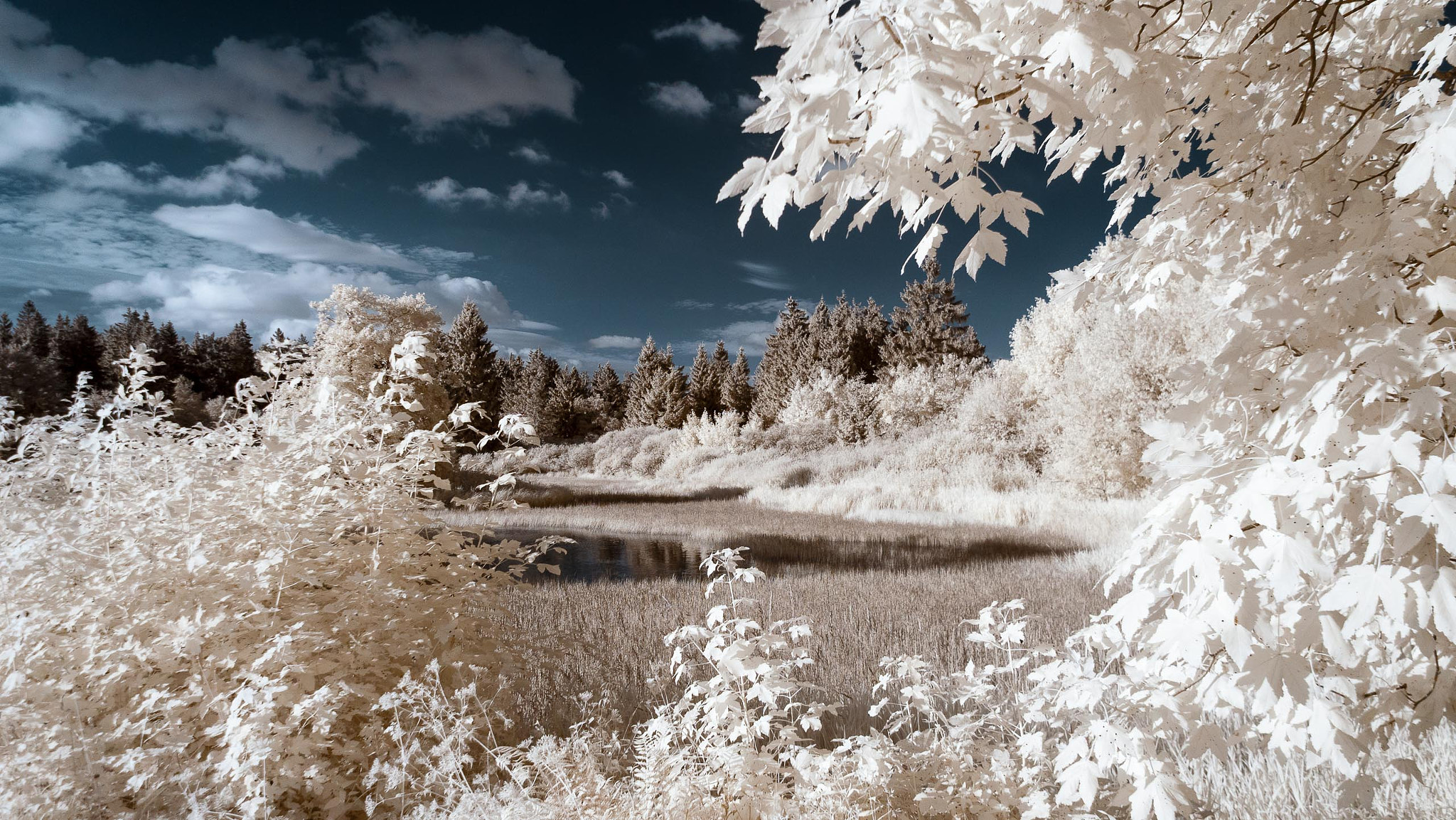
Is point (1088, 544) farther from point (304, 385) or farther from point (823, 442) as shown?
point (823, 442)

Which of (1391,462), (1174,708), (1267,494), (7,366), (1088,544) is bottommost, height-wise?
(1088,544)

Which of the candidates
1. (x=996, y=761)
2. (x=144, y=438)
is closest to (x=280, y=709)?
(x=144, y=438)

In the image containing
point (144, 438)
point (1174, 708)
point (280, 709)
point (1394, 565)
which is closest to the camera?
point (1394, 565)

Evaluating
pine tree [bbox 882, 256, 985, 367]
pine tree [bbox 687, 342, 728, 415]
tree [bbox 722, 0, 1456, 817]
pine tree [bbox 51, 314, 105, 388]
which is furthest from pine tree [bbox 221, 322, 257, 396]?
tree [bbox 722, 0, 1456, 817]

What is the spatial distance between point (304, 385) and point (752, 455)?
24.6 metres

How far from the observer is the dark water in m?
10.9

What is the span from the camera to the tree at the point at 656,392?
4253 cm

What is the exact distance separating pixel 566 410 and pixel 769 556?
3663 cm

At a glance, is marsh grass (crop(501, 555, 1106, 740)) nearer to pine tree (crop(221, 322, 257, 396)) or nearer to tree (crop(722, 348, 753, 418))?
tree (crop(722, 348, 753, 418))

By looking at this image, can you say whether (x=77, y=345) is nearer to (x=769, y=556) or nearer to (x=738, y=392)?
(x=738, y=392)

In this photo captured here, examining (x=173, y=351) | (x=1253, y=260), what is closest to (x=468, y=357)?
(x=173, y=351)

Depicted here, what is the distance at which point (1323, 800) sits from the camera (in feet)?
9.86

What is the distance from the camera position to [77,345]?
4712 cm

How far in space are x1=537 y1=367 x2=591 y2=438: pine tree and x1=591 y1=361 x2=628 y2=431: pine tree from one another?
3.38 feet
